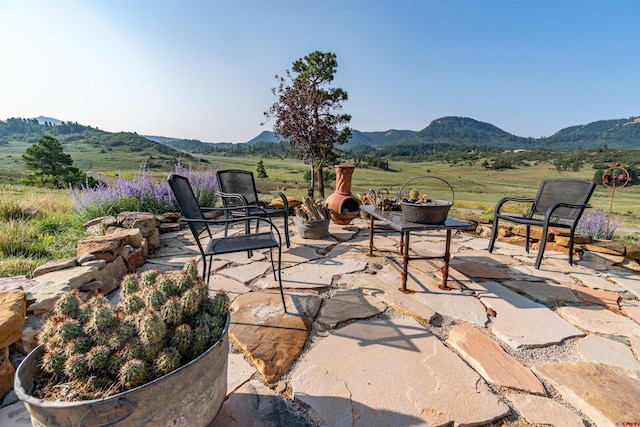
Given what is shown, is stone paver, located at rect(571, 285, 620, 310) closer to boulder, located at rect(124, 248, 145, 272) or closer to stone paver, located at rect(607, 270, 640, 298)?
stone paver, located at rect(607, 270, 640, 298)

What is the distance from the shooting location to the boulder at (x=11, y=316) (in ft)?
4.34

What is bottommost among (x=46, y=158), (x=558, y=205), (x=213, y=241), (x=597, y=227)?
(x=597, y=227)

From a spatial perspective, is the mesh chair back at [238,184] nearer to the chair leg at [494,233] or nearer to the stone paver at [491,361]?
the stone paver at [491,361]

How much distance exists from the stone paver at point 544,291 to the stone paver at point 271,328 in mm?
1846

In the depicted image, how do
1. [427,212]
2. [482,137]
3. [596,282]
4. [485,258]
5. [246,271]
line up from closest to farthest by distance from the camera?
[427,212] < [596,282] < [246,271] < [485,258] < [482,137]

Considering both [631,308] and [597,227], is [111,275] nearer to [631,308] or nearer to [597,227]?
[631,308]

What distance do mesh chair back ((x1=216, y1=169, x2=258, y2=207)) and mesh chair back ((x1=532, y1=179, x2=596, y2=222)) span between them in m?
3.72

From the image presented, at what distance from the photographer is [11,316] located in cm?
138

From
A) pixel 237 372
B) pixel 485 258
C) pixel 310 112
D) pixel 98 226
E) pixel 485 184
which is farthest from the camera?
pixel 485 184

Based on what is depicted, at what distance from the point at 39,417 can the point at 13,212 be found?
189 inches

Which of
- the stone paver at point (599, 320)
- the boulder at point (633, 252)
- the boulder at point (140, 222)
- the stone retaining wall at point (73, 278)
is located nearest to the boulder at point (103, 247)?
the stone retaining wall at point (73, 278)

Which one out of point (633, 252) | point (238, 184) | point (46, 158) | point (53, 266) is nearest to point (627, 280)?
point (633, 252)

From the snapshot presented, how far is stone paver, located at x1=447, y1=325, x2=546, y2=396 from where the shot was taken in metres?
1.43

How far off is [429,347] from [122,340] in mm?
1563
